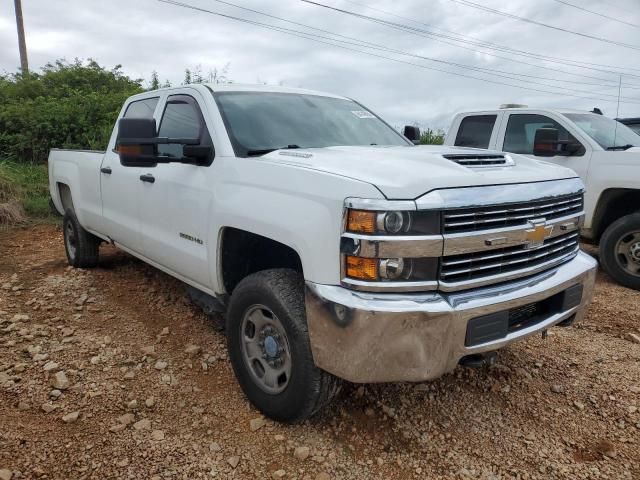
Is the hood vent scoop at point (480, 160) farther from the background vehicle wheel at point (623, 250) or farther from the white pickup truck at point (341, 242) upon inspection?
the background vehicle wheel at point (623, 250)

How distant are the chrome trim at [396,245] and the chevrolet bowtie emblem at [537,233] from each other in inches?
23.2

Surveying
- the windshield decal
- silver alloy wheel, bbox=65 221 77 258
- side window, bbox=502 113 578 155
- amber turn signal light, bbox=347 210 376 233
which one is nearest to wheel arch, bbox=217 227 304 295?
amber turn signal light, bbox=347 210 376 233

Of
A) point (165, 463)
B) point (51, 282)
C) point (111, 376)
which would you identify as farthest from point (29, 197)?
point (165, 463)

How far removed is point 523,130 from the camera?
6.27 meters

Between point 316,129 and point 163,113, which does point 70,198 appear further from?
point 316,129

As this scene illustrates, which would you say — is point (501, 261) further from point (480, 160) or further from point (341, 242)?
point (341, 242)

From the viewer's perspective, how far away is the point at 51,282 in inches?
202

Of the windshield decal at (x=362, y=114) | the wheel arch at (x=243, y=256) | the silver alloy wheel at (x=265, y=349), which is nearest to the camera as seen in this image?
→ the silver alloy wheel at (x=265, y=349)

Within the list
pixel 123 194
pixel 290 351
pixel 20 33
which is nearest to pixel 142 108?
pixel 123 194

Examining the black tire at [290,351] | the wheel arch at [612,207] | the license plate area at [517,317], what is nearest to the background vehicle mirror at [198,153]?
the black tire at [290,351]

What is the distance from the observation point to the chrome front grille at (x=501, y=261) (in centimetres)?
229

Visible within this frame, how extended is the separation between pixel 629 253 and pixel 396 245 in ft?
13.4

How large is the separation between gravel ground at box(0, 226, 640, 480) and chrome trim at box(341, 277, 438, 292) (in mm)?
887

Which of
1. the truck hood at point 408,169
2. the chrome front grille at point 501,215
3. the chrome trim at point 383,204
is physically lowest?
the chrome front grille at point 501,215
